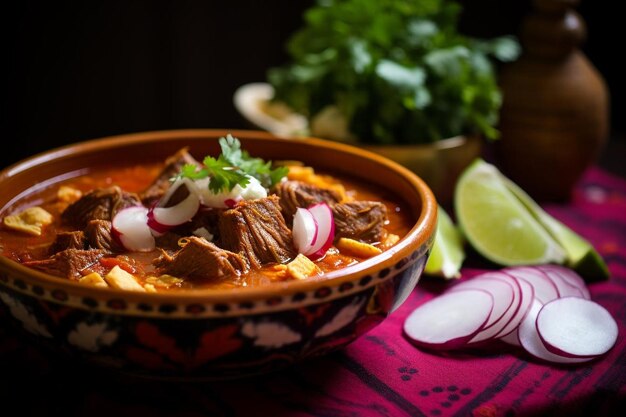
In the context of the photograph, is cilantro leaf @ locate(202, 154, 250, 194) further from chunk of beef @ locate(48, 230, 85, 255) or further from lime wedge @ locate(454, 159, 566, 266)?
lime wedge @ locate(454, 159, 566, 266)

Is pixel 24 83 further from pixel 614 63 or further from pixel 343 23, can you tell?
pixel 614 63

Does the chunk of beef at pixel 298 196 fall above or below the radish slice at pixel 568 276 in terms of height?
above

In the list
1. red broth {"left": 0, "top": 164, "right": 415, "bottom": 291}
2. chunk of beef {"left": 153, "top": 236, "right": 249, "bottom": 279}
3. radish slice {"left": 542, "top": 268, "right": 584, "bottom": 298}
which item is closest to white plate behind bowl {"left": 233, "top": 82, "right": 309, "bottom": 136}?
red broth {"left": 0, "top": 164, "right": 415, "bottom": 291}

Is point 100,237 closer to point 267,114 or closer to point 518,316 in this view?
point 518,316

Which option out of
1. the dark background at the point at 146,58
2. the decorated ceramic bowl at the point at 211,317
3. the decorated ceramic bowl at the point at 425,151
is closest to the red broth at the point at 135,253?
the decorated ceramic bowl at the point at 211,317

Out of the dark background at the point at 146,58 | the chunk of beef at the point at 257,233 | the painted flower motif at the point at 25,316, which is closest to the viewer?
the painted flower motif at the point at 25,316

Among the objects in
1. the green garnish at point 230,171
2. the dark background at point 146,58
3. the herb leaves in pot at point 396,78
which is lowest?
the dark background at point 146,58

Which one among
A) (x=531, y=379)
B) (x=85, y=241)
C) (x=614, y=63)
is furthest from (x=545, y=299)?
(x=614, y=63)

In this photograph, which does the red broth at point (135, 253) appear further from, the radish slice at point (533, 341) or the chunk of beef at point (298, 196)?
the radish slice at point (533, 341)
